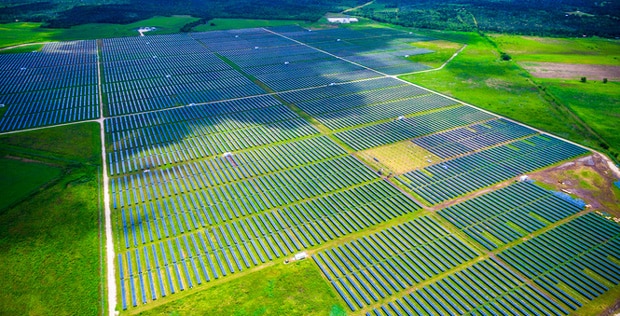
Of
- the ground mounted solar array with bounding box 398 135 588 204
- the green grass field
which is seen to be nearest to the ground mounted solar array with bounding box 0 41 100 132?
the ground mounted solar array with bounding box 398 135 588 204

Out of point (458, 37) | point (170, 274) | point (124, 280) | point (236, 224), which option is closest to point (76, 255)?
point (124, 280)

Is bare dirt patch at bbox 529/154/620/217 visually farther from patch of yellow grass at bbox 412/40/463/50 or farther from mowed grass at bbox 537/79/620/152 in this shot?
patch of yellow grass at bbox 412/40/463/50

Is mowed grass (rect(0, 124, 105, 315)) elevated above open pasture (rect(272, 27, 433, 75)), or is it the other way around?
open pasture (rect(272, 27, 433, 75))

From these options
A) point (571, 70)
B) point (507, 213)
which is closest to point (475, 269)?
point (507, 213)

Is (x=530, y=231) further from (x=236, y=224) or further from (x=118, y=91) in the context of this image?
→ (x=118, y=91)

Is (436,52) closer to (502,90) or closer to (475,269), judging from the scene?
(502,90)

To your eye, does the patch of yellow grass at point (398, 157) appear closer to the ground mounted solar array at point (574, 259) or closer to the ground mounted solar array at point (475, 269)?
the ground mounted solar array at point (475, 269)
